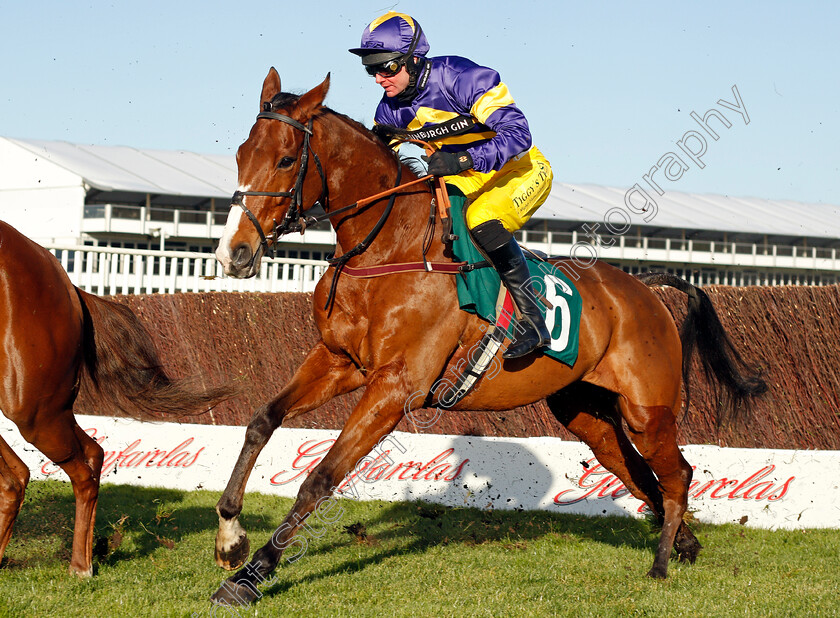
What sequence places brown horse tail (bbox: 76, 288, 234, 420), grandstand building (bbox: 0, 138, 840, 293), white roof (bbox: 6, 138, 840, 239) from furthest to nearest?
white roof (bbox: 6, 138, 840, 239), grandstand building (bbox: 0, 138, 840, 293), brown horse tail (bbox: 76, 288, 234, 420)

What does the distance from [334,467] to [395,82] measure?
1.87 metres

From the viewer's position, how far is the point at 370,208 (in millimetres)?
4000

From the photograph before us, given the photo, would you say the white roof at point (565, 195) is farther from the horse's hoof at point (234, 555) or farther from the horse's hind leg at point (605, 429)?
the horse's hoof at point (234, 555)

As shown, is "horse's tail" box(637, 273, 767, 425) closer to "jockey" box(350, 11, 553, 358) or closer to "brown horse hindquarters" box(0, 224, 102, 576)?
"jockey" box(350, 11, 553, 358)

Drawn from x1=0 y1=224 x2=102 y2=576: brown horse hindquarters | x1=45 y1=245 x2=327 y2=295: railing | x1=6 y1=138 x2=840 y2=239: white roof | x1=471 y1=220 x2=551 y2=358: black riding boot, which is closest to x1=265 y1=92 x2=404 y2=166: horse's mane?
Answer: x1=471 y1=220 x2=551 y2=358: black riding boot

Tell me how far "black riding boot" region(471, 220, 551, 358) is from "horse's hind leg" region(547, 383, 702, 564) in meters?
1.04

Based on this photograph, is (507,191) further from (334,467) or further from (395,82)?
(334,467)

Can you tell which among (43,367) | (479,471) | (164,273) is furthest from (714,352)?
(164,273)

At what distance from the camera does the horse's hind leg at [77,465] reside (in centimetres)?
418

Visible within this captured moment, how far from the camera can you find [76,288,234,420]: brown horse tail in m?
4.73

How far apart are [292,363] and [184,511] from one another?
3087 millimetres

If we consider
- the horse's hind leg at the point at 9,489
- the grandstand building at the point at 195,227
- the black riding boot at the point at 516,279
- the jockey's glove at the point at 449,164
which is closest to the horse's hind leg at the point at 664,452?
the black riding boot at the point at 516,279

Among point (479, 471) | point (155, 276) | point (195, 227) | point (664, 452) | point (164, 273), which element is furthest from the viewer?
point (195, 227)

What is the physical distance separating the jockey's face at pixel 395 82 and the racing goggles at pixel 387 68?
19 mm
